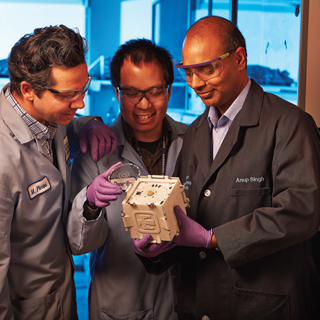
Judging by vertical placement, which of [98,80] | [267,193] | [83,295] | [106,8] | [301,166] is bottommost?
[83,295]

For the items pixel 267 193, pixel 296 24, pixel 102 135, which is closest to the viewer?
pixel 267 193

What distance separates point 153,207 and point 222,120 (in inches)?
23.6

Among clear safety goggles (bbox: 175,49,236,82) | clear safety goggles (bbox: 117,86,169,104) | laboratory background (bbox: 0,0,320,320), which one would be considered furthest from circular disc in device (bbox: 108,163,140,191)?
laboratory background (bbox: 0,0,320,320)

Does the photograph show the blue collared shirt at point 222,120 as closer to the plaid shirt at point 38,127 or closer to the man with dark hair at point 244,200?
the man with dark hair at point 244,200

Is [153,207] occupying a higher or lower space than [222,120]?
lower

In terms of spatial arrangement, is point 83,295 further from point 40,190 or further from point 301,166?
point 301,166

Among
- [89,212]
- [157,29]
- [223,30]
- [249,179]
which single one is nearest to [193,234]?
[249,179]

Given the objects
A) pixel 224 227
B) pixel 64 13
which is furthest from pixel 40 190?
pixel 64 13

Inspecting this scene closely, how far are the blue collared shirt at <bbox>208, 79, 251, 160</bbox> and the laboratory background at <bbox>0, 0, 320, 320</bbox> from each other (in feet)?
5.58

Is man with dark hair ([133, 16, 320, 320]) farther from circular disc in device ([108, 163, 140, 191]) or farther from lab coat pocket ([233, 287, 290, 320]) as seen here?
circular disc in device ([108, 163, 140, 191])

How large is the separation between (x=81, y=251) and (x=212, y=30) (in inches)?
44.7

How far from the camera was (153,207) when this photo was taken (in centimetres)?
118

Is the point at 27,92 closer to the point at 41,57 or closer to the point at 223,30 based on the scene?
the point at 41,57

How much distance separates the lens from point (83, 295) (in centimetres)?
352
